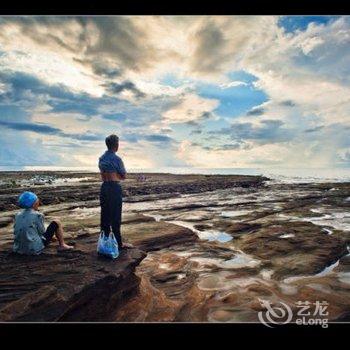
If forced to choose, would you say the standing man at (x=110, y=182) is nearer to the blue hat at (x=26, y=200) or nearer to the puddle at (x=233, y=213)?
the blue hat at (x=26, y=200)

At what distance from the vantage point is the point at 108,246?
634cm

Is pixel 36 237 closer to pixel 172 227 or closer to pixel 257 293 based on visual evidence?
pixel 257 293

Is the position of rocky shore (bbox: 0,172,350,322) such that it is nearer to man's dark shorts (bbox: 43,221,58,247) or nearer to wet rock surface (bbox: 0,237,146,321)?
wet rock surface (bbox: 0,237,146,321)

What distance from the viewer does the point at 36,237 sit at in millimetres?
6250

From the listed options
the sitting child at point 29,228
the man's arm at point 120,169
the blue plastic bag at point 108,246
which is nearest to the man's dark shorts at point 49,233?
the sitting child at point 29,228

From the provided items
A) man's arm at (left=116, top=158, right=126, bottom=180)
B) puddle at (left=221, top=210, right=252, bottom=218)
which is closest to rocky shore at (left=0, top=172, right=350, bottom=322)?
man's arm at (left=116, top=158, right=126, bottom=180)

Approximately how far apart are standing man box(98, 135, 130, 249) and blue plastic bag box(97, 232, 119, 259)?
0.31 feet

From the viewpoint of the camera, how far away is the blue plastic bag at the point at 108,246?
6309 mm

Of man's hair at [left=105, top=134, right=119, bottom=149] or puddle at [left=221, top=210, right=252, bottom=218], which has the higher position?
man's hair at [left=105, top=134, right=119, bottom=149]

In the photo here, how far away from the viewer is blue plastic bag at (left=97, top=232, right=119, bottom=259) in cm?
631

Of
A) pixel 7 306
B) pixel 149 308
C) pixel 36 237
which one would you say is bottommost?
pixel 149 308

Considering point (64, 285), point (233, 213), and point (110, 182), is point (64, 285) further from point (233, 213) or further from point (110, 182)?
point (233, 213)
